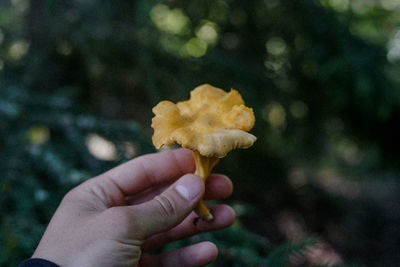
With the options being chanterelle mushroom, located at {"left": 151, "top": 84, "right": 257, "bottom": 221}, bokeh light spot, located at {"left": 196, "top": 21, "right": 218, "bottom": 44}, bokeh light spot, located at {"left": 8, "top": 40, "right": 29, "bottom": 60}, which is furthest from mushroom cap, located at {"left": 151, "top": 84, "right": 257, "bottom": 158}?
bokeh light spot, located at {"left": 8, "top": 40, "right": 29, "bottom": 60}

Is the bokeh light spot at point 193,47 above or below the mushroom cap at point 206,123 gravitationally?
above

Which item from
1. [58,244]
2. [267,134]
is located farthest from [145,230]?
[267,134]

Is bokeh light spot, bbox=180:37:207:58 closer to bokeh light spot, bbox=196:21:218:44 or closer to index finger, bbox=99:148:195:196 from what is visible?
bokeh light spot, bbox=196:21:218:44

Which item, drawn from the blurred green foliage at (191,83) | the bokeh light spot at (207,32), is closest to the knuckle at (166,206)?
the blurred green foliage at (191,83)

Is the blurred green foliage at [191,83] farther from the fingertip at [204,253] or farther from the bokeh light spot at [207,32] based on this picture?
the fingertip at [204,253]

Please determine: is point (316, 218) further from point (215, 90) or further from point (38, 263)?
point (38, 263)

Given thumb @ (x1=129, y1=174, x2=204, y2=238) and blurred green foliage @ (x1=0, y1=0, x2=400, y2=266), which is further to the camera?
blurred green foliage @ (x1=0, y1=0, x2=400, y2=266)

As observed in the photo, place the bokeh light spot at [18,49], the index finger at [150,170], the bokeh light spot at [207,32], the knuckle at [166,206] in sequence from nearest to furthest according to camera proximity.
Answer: the knuckle at [166,206]
the index finger at [150,170]
the bokeh light spot at [207,32]
the bokeh light spot at [18,49]
